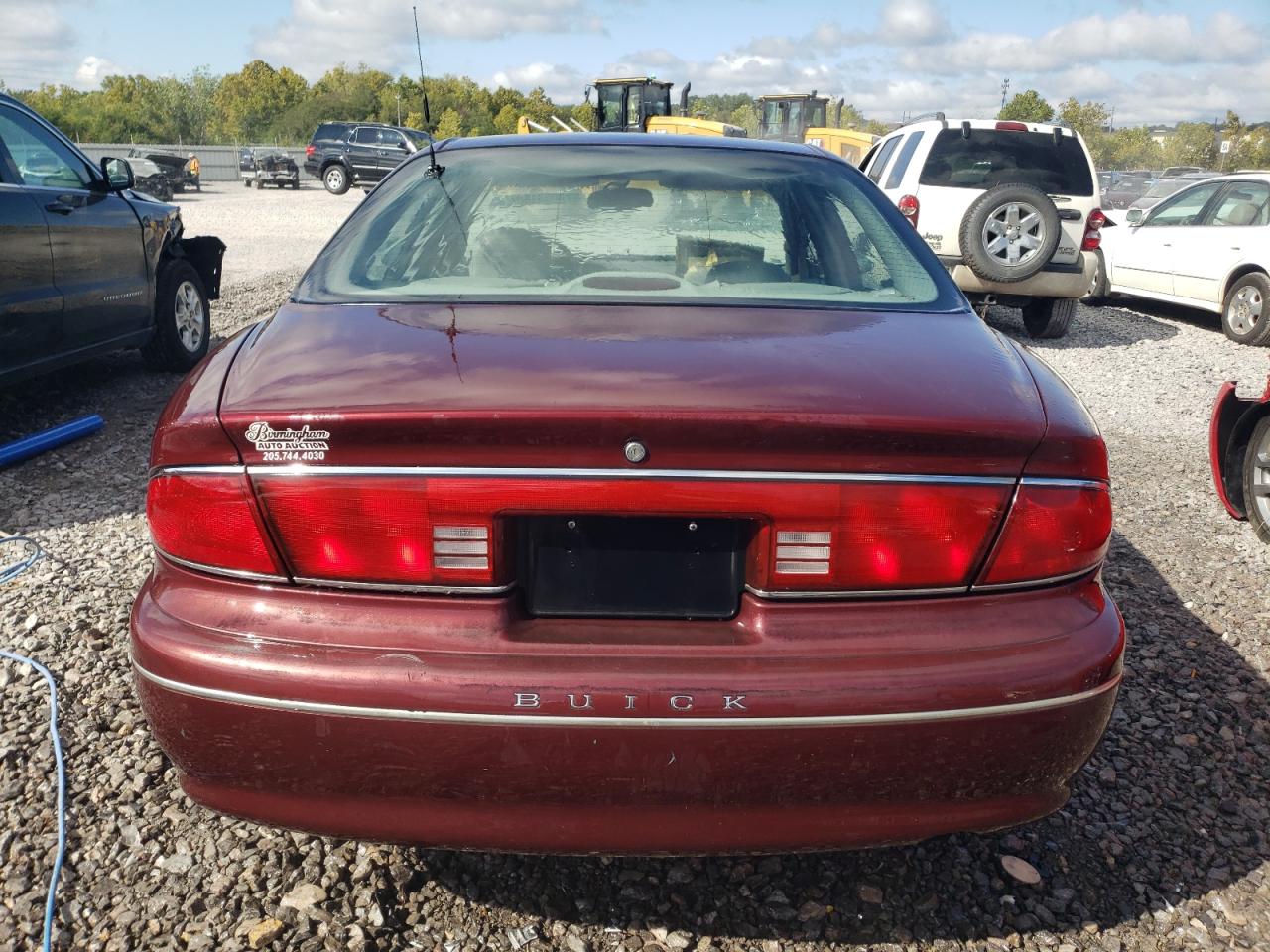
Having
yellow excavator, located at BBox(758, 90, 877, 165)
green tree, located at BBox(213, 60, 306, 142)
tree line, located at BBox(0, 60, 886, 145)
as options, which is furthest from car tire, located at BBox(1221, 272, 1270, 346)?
green tree, located at BBox(213, 60, 306, 142)

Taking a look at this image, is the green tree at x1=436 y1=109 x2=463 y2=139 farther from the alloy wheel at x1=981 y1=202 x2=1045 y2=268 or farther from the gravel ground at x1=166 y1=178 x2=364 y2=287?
the alloy wheel at x1=981 y1=202 x2=1045 y2=268

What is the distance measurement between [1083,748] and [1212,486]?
4210mm

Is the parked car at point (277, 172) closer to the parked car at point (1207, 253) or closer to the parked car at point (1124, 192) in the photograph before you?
the parked car at point (1124, 192)

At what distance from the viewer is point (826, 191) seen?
9.71 ft

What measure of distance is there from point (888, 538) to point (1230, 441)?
371 cm

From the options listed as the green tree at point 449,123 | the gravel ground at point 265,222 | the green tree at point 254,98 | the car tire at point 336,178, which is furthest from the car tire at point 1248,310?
the green tree at point 254,98

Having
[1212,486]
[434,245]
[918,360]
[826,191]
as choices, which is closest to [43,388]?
[434,245]

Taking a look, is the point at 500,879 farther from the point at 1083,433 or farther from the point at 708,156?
the point at 708,156

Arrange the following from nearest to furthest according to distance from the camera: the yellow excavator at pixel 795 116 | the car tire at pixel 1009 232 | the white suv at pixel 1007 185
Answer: the car tire at pixel 1009 232
the white suv at pixel 1007 185
the yellow excavator at pixel 795 116

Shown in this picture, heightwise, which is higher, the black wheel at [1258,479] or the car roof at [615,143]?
the car roof at [615,143]

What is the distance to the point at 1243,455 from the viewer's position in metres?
4.63

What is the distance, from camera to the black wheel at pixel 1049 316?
946 centimetres

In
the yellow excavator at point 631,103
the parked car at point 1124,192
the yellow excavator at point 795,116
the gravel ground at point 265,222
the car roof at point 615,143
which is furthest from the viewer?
the yellow excavator at point 795,116

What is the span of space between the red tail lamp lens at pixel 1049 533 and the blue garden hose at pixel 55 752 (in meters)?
1.97
